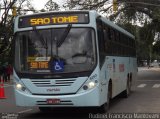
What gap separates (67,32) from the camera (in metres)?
12.3

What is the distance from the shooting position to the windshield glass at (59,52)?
39.7 feet

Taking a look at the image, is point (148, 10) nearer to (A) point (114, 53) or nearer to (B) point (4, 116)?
(A) point (114, 53)

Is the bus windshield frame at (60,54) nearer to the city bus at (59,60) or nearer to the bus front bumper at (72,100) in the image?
the city bus at (59,60)

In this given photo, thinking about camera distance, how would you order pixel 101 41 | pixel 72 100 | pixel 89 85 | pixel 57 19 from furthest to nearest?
1. pixel 101 41
2. pixel 57 19
3. pixel 89 85
4. pixel 72 100

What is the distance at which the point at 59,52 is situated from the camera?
12172 millimetres

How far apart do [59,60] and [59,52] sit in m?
0.23

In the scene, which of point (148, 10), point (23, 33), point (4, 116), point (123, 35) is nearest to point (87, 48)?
point (23, 33)

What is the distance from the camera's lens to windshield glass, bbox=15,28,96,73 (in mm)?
12094

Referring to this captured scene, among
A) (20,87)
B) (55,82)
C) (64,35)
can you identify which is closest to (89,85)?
(55,82)

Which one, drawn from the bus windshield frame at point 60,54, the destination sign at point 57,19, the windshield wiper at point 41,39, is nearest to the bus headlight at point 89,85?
the bus windshield frame at point 60,54

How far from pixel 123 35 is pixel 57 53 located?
23.2 ft

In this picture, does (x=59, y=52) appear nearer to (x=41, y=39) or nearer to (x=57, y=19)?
(x=41, y=39)

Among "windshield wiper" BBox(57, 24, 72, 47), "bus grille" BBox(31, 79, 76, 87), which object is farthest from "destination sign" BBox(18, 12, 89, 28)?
"bus grille" BBox(31, 79, 76, 87)

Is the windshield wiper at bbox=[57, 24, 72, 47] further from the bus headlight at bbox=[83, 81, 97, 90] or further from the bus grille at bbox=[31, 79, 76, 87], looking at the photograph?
the bus headlight at bbox=[83, 81, 97, 90]
